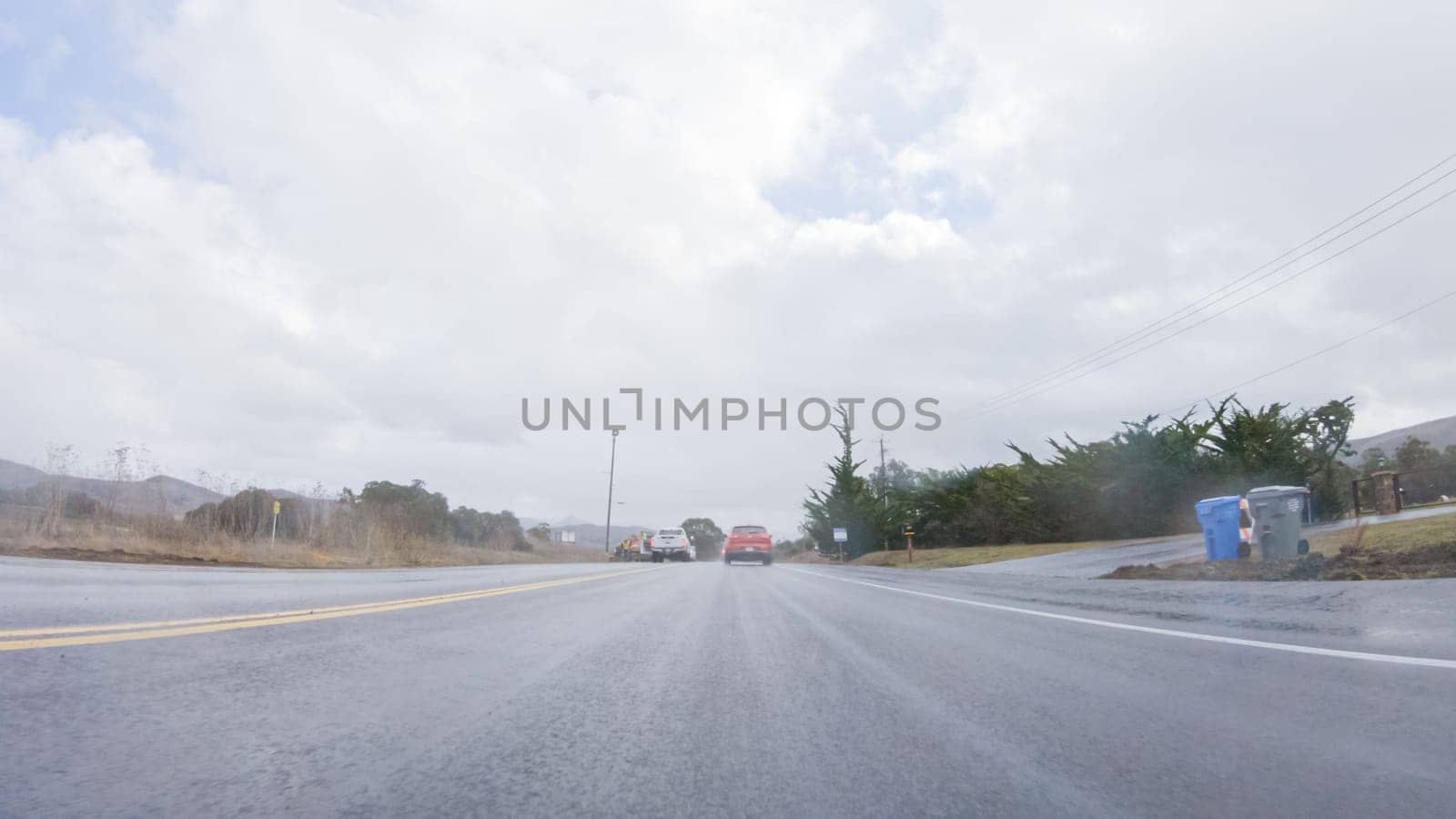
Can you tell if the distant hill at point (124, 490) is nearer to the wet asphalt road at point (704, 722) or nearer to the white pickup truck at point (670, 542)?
the wet asphalt road at point (704, 722)

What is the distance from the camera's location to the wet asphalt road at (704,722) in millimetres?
2137

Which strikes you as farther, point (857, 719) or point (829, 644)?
point (829, 644)

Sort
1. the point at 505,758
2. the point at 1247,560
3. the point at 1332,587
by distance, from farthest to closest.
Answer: the point at 1247,560 < the point at 1332,587 < the point at 505,758

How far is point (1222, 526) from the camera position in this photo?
14734mm

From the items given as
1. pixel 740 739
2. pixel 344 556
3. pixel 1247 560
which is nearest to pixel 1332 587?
pixel 1247 560

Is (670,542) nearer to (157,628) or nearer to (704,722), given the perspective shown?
(157,628)

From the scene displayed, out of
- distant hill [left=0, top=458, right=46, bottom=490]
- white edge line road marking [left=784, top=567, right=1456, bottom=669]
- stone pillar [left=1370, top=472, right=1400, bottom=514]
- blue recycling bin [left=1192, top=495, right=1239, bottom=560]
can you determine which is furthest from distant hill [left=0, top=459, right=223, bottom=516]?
stone pillar [left=1370, top=472, right=1400, bottom=514]

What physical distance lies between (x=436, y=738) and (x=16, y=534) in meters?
18.2

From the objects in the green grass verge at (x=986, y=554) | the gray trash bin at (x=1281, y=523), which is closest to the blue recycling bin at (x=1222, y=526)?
the gray trash bin at (x=1281, y=523)

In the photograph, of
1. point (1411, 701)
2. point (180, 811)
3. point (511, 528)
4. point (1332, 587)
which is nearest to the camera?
point (180, 811)

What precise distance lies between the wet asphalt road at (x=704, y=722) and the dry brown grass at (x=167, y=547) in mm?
10733

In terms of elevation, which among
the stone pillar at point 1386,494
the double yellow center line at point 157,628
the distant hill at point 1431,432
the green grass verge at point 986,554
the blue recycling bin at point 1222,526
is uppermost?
the distant hill at point 1431,432

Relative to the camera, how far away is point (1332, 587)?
9070 millimetres

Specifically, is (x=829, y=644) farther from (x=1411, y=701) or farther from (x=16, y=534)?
(x=16, y=534)
